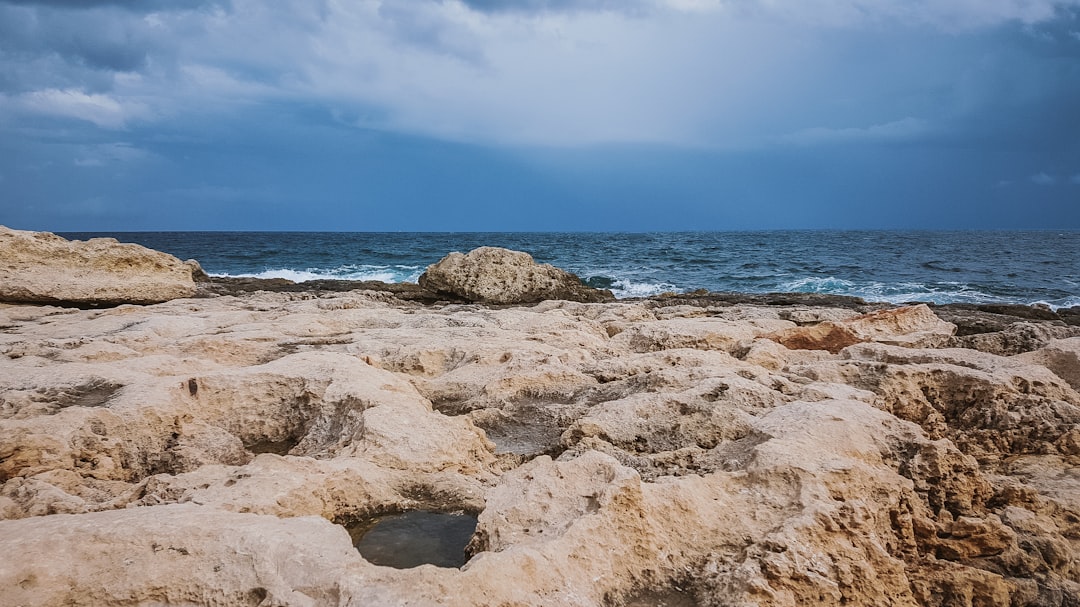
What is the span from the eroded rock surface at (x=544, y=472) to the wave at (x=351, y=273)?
20.0 metres

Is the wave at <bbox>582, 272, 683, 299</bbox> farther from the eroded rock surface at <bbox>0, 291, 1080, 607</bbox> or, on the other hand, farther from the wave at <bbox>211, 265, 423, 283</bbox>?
the eroded rock surface at <bbox>0, 291, 1080, 607</bbox>

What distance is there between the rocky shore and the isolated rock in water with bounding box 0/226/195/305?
4629 millimetres

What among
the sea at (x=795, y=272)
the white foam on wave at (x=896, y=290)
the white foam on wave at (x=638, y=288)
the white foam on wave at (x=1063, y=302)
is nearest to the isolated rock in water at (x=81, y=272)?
the sea at (x=795, y=272)

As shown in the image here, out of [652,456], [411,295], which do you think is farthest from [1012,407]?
[411,295]

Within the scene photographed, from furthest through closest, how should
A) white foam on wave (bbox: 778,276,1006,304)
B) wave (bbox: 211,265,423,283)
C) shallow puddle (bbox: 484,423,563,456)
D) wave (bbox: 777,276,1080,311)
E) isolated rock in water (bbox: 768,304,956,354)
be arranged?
wave (bbox: 211,265,423,283), white foam on wave (bbox: 778,276,1006,304), wave (bbox: 777,276,1080,311), isolated rock in water (bbox: 768,304,956,354), shallow puddle (bbox: 484,423,563,456)

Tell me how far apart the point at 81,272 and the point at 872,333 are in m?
12.7

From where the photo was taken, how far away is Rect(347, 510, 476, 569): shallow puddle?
3215 mm

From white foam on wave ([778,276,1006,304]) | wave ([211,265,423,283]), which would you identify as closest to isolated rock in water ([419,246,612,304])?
white foam on wave ([778,276,1006,304])

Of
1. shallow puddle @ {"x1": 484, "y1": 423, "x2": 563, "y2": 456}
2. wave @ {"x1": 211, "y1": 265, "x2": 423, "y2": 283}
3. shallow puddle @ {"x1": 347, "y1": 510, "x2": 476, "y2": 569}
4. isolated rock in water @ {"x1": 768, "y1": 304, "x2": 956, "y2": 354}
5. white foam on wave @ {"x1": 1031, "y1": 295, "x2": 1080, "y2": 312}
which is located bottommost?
wave @ {"x1": 211, "y1": 265, "x2": 423, "y2": 283}

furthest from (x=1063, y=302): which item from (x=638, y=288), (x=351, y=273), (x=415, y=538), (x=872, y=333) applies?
(x=351, y=273)

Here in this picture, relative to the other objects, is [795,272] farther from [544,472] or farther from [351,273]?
[544,472]

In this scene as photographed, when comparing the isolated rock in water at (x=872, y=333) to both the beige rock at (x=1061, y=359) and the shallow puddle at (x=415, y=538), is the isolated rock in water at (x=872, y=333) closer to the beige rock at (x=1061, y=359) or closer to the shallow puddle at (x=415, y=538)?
the beige rock at (x=1061, y=359)

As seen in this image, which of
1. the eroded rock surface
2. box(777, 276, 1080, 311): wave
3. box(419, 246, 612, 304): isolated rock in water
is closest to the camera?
the eroded rock surface

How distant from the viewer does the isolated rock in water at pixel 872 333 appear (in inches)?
283
